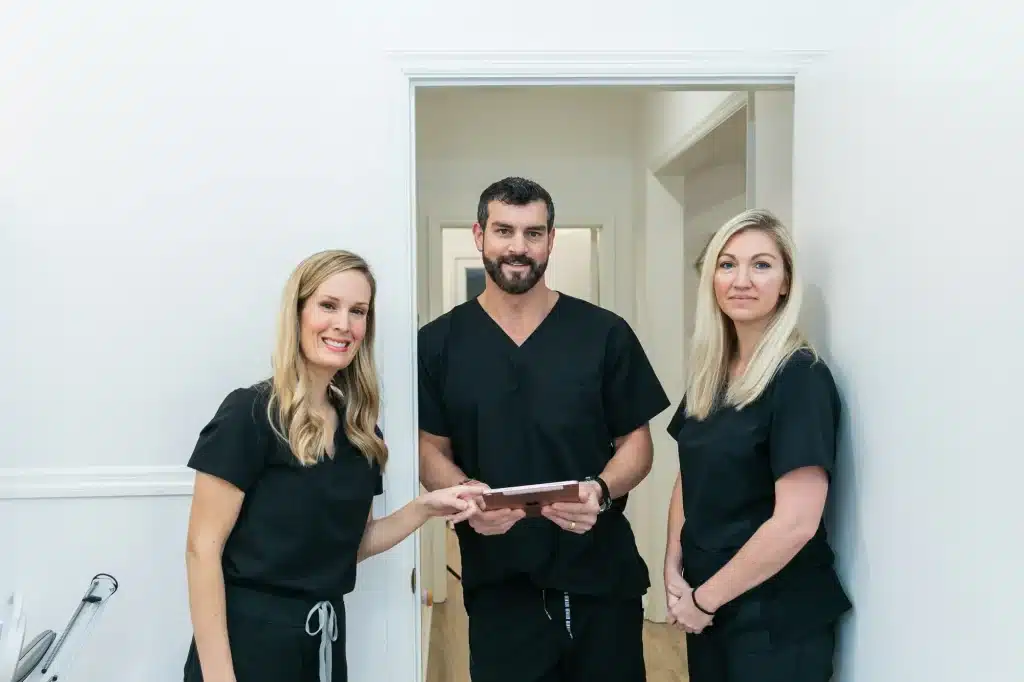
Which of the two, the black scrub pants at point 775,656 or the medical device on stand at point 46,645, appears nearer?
the medical device on stand at point 46,645

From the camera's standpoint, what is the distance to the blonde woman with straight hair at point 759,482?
4.86 ft

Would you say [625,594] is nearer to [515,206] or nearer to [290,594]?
[290,594]

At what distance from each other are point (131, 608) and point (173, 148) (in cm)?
95

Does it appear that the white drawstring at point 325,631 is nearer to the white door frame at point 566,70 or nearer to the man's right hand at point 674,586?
the white door frame at point 566,70

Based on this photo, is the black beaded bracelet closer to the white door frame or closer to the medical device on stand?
the white door frame

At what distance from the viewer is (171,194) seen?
1727mm

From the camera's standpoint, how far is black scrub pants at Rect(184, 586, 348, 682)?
1421 millimetres

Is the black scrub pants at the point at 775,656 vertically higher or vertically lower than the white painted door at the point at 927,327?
lower

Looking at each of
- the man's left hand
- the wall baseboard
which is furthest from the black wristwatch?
the wall baseboard

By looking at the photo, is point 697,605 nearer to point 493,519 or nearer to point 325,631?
point 493,519

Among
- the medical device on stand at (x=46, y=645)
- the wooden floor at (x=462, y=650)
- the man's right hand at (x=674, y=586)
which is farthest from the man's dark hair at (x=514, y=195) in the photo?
the wooden floor at (x=462, y=650)

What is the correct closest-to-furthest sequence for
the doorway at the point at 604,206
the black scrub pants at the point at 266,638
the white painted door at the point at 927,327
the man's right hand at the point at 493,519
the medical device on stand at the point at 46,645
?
the white painted door at the point at 927,327
the medical device on stand at the point at 46,645
the black scrub pants at the point at 266,638
the man's right hand at the point at 493,519
the doorway at the point at 604,206

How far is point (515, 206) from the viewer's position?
72.1 inches

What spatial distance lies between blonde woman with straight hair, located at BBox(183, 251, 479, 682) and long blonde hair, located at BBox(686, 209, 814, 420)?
649 millimetres
